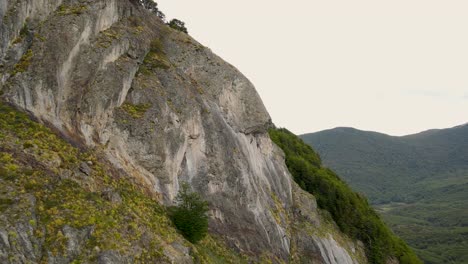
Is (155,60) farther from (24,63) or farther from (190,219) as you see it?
(190,219)

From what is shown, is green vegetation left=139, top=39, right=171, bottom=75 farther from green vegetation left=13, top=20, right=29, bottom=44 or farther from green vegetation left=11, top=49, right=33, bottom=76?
green vegetation left=11, top=49, right=33, bottom=76

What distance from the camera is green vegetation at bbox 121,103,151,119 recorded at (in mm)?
26500

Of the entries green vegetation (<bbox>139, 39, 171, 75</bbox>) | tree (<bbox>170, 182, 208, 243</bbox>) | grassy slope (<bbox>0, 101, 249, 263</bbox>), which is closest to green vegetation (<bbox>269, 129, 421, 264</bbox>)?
green vegetation (<bbox>139, 39, 171, 75</bbox>)

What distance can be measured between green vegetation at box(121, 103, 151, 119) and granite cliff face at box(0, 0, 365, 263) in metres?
0.08

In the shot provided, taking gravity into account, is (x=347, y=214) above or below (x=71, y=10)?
below

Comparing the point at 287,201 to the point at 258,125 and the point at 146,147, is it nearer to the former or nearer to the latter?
the point at 258,125

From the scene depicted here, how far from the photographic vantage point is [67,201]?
17.7 metres

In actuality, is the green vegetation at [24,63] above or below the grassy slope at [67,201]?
above

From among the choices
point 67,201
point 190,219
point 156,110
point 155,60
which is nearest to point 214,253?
point 190,219

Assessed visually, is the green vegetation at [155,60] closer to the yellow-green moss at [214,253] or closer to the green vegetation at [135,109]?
the green vegetation at [135,109]

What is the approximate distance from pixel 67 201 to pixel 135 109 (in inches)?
421

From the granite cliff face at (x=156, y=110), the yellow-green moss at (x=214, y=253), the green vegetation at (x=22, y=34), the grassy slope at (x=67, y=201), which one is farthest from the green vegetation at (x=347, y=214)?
the green vegetation at (x=22, y=34)

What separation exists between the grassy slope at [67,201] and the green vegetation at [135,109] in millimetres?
4581

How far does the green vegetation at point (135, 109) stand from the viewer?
86.9ft
